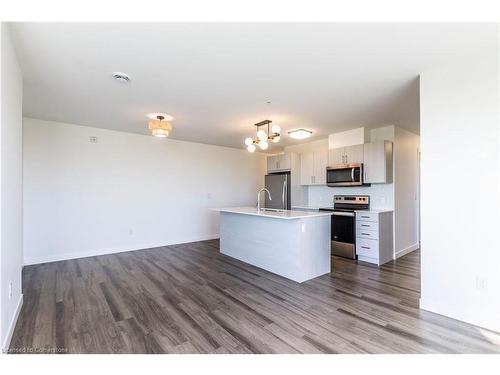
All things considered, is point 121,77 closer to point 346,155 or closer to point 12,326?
point 12,326

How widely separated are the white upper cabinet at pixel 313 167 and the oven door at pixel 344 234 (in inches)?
37.6

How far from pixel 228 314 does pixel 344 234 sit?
9.40 feet

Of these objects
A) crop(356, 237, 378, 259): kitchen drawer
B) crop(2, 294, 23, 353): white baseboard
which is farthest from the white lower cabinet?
crop(2, 294, 23, 353): white baseboard

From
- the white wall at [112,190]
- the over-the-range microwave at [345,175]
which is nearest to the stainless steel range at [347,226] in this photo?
the over-the-range microwave at [345,175]

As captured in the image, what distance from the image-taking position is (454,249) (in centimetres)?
228

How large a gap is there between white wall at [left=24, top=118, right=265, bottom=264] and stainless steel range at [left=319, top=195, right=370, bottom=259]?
304cm

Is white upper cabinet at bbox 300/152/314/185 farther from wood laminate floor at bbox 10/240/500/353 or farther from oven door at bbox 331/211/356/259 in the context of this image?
wood laminate floor at bbox 10/240/500/353

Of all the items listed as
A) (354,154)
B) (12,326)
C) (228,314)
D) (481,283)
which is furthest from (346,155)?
(12,326)

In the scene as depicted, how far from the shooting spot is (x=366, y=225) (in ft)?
13.5
